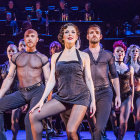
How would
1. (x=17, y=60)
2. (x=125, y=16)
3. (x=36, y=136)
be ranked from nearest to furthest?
(x=36, y=136) → (x=17, y=60) → (x=125, y=16)

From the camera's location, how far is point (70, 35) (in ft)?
14.9

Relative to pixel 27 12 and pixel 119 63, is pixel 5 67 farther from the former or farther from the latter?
pixel 27 12

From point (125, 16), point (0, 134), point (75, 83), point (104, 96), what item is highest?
point (125, 16)

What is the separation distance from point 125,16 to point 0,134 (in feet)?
40.2

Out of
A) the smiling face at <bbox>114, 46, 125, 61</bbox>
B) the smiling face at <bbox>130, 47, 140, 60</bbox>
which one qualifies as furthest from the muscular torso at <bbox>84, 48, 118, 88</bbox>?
the smiling face at <bbox>130, 47, 140, 60</bbox>

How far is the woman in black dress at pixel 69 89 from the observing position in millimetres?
4141

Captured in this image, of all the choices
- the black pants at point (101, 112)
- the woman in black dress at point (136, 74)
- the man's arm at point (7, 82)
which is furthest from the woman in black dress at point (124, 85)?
the man's arm at point (7, 82)

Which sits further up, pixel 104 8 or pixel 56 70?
pixel 104 8

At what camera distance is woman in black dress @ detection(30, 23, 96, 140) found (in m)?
4.14

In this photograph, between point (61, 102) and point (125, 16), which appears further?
point (125, 16)

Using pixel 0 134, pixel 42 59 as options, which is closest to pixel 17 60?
pixel 42 59

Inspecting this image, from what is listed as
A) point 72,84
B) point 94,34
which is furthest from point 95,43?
point 72,84

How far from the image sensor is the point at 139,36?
451 inches

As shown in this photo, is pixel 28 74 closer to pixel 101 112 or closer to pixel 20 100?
pixel 20 100
